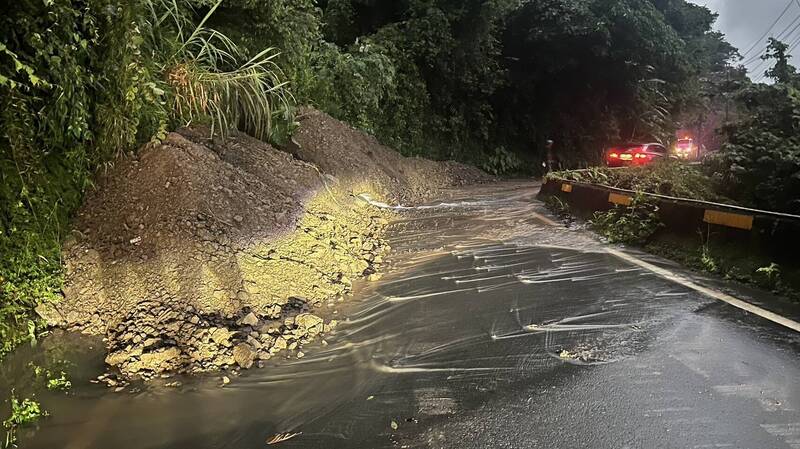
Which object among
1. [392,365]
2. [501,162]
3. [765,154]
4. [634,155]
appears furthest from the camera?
[501,162]

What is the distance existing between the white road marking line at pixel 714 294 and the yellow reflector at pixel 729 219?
90 centimetres

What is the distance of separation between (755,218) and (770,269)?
2.53 feet

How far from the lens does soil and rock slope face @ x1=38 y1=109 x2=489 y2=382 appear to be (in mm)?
3963

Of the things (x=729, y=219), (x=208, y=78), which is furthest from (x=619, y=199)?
(x=208, y=78)

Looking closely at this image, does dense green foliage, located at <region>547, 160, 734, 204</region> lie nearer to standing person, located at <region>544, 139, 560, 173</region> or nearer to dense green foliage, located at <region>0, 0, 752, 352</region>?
dense green foliage, located at <region>0, 0, 752, 352</region>

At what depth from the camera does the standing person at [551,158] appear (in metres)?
25.1

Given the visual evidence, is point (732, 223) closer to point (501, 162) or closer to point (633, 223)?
point (633, 223)

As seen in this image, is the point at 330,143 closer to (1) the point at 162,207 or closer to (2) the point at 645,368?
(1) the point at 162,207

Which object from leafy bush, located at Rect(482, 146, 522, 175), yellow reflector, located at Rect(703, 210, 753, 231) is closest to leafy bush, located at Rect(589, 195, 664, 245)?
yellow reflector, located at Rect(703, 210, 753, 231)

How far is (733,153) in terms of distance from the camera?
352 inches

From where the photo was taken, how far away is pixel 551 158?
85.6 ft

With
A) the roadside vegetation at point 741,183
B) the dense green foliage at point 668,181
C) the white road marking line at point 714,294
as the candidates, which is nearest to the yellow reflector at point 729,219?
the roadside vegetation at point 741,183

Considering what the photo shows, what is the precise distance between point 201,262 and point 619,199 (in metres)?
6.53

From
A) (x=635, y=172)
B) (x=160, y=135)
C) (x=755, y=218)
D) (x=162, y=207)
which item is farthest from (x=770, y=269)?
(x=635, y=172)
